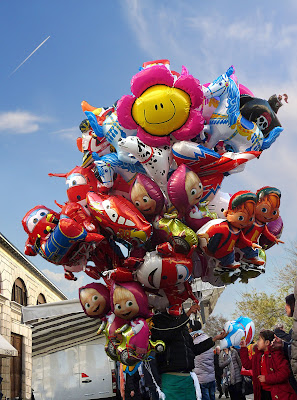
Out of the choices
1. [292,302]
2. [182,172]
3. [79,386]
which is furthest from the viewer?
[79,386]

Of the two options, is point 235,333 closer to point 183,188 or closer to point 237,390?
point 237,390

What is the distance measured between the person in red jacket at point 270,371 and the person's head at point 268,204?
1.14 meters

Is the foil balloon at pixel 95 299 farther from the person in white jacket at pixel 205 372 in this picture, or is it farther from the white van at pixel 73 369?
the white van at pixel 73 369

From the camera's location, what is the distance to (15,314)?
22.2 metres

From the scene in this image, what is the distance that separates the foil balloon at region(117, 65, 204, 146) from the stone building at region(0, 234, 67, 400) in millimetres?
16554

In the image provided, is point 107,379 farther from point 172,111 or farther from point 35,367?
point 172,111

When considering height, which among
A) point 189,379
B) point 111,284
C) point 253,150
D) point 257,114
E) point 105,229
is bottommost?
point 189,379

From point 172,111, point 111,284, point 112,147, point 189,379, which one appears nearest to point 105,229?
point 111,284

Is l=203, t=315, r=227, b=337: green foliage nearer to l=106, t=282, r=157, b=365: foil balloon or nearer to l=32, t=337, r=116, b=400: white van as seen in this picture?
l=32, t=337, r=116, b=400: white van

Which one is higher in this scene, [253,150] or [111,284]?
[253,150]

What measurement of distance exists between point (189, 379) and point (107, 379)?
8.61m

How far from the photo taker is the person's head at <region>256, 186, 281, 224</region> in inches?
204

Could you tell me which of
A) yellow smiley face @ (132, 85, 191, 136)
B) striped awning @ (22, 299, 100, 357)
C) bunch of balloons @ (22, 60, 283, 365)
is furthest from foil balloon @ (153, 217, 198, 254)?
striped awning @ (22, 299, 100, 357)

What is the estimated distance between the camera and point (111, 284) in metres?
5.23
